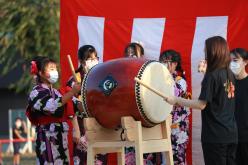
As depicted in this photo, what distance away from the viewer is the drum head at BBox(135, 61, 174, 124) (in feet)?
16.4

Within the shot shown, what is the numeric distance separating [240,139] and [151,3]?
208cm

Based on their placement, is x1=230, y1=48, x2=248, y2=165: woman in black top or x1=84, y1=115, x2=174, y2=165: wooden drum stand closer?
x1=84, y1=115, x2=174, y2=165: wooden drum stand

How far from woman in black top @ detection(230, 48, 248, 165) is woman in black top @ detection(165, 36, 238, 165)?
78cm

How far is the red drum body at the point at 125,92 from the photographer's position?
5.03 m

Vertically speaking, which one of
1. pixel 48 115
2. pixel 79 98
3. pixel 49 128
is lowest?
pixel 49 128

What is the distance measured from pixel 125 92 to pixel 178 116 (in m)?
1.60

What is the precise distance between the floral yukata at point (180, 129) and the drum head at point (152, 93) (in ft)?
3.81

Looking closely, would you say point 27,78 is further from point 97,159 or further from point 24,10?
point 97,159

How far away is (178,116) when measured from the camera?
6516 millimetres

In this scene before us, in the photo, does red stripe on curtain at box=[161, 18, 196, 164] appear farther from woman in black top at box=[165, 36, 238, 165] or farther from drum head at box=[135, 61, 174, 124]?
woman in black top at box=[165, 36, 238, 165]

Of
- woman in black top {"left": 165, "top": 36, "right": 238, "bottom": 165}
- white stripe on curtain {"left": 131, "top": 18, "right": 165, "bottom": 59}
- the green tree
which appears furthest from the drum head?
the green tree

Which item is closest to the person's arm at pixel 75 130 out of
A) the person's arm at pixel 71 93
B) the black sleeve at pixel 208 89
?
the person's arm at pixel 71 93

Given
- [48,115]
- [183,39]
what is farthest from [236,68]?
[48,115]

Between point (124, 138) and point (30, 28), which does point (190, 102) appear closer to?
point (124, 138)
